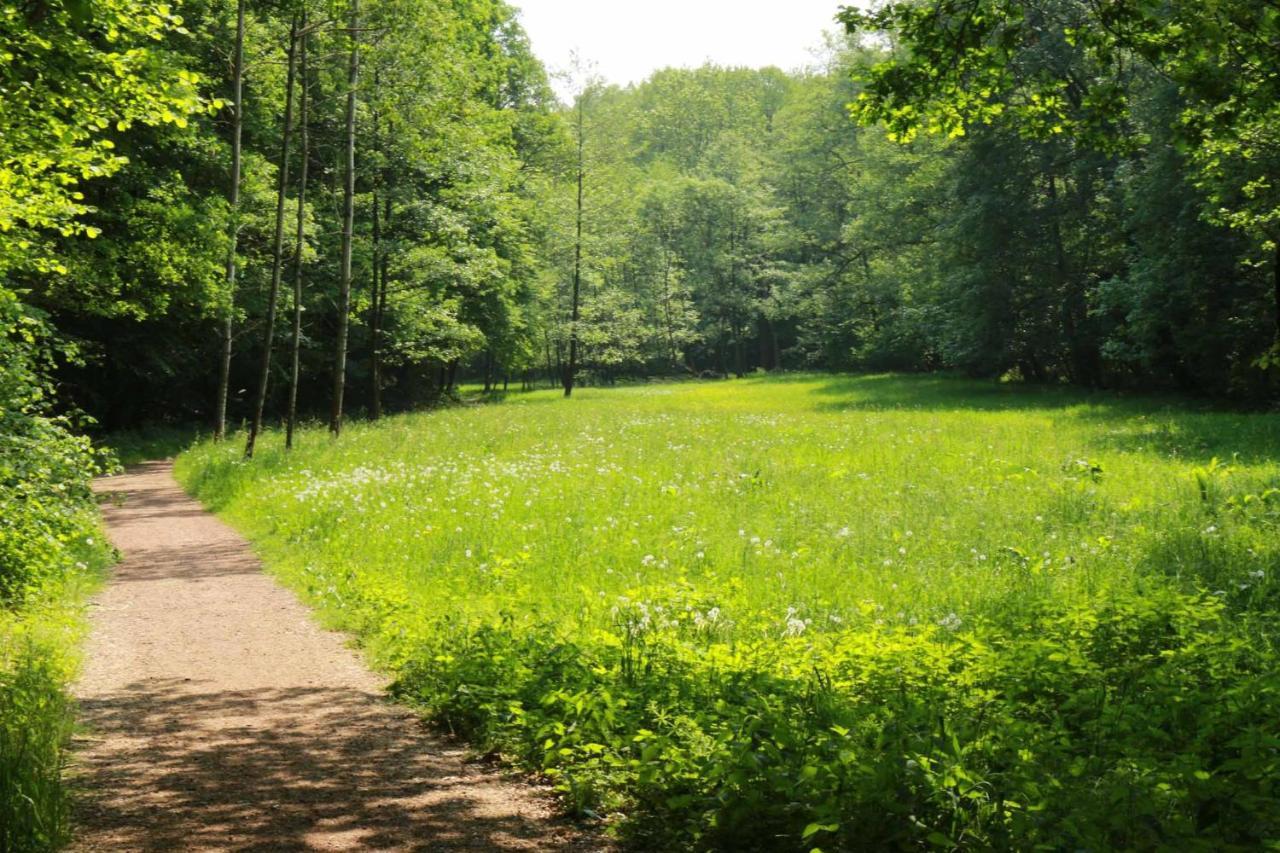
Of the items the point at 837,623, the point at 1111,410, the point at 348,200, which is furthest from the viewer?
the point at 1111,410

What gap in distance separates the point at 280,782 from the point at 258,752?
0.60m

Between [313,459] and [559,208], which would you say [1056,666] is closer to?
[313,459]

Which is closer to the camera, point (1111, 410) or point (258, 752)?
point (258, 752)

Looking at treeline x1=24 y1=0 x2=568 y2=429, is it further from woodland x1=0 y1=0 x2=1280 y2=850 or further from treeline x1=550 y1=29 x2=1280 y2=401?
treeline x1=550 y1=29 x2=1280 y2=401

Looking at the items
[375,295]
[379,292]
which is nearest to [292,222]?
[375,295]

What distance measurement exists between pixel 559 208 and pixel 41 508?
151 feet

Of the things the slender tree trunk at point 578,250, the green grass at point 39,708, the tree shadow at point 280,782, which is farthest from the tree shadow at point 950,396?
the tree shadow at point 280,782

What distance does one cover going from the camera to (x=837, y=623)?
8.17 meters

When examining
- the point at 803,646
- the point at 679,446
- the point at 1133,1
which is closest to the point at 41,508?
the point at 803,646

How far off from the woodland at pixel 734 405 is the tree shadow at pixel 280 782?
0.35m

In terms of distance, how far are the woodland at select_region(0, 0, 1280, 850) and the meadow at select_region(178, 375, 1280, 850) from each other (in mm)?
50

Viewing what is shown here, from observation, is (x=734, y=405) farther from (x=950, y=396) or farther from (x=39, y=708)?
(x=39, y=708)

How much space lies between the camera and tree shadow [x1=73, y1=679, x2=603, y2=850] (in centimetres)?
493

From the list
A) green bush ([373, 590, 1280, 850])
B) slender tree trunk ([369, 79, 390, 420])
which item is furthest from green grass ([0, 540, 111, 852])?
slender tree trunk ([369, 79, 390, 420])
